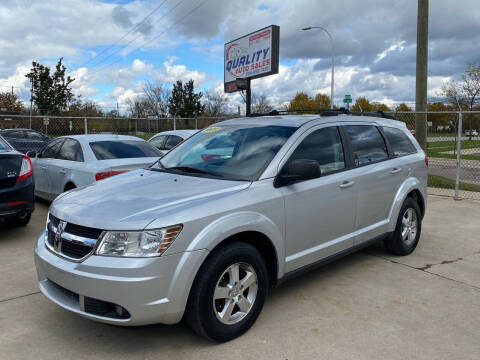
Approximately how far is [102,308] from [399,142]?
4.05m

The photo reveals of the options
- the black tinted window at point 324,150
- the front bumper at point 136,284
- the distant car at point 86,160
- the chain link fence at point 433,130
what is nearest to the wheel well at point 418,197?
the black tinted window at point 324,150

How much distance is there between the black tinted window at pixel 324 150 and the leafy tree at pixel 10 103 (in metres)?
59.6

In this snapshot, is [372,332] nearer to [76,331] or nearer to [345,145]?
[345,145]

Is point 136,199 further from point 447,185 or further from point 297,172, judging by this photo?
point 447,185

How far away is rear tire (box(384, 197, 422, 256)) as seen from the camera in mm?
5067

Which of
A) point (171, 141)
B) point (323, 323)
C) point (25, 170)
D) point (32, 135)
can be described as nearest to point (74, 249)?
point (323, 323)

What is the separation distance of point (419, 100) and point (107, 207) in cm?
942

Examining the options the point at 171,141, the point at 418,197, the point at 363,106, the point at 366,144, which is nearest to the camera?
the point at 366,144

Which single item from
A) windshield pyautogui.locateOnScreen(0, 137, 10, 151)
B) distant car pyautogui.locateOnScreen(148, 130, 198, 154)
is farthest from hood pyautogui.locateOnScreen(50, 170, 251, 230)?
distant car pyautogui.locateOnScreen(148, 130, 198, 154)

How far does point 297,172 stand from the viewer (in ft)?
11.1

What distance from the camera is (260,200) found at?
333 centimetres

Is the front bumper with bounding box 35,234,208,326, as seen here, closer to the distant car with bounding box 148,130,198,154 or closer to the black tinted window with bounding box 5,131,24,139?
the distant car with bounding box 148,130,198,154

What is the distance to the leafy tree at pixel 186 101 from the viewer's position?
58781 millimetres

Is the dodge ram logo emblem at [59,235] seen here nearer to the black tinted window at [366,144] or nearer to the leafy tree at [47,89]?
the black tinted window at [366,144]
